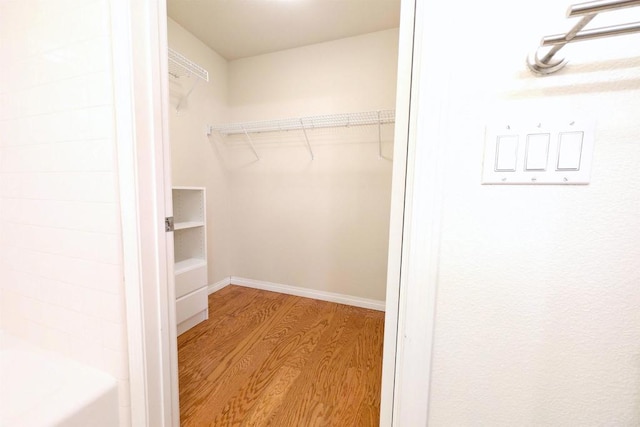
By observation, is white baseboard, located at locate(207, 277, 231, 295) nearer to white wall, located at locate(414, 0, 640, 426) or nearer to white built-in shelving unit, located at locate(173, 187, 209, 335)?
white built-in shelving unit, located at locate(173, 187, 209, 335)

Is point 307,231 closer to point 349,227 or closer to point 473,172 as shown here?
point 349,227

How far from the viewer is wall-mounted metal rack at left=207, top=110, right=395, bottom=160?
2.16 metres

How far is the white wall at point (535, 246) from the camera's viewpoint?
45cm

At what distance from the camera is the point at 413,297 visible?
58 centimetres

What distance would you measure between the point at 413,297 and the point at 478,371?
0.71 ft

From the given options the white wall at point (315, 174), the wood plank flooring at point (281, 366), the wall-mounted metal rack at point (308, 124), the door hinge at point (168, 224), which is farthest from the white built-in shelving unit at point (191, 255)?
the door hinge at point (168, 224)

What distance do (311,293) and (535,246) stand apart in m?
2.30

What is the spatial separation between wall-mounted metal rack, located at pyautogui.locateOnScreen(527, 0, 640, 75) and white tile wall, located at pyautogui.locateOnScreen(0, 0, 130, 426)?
1.18 m

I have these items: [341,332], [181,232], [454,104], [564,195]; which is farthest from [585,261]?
[181,232]

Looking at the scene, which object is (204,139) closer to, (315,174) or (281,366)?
(315,174)

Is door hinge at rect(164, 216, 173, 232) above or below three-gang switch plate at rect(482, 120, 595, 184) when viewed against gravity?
below

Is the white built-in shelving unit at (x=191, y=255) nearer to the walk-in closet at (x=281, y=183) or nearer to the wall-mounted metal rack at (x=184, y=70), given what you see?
the walk-in closet at (x=281, y=183)

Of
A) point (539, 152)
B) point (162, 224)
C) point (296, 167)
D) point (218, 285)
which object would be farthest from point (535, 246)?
→ point (218, 285)

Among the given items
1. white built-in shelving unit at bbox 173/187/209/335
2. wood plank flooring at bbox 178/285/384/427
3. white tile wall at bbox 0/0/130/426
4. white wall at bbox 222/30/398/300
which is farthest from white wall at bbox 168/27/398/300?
white tile wall at bbox 0/0/130/426
